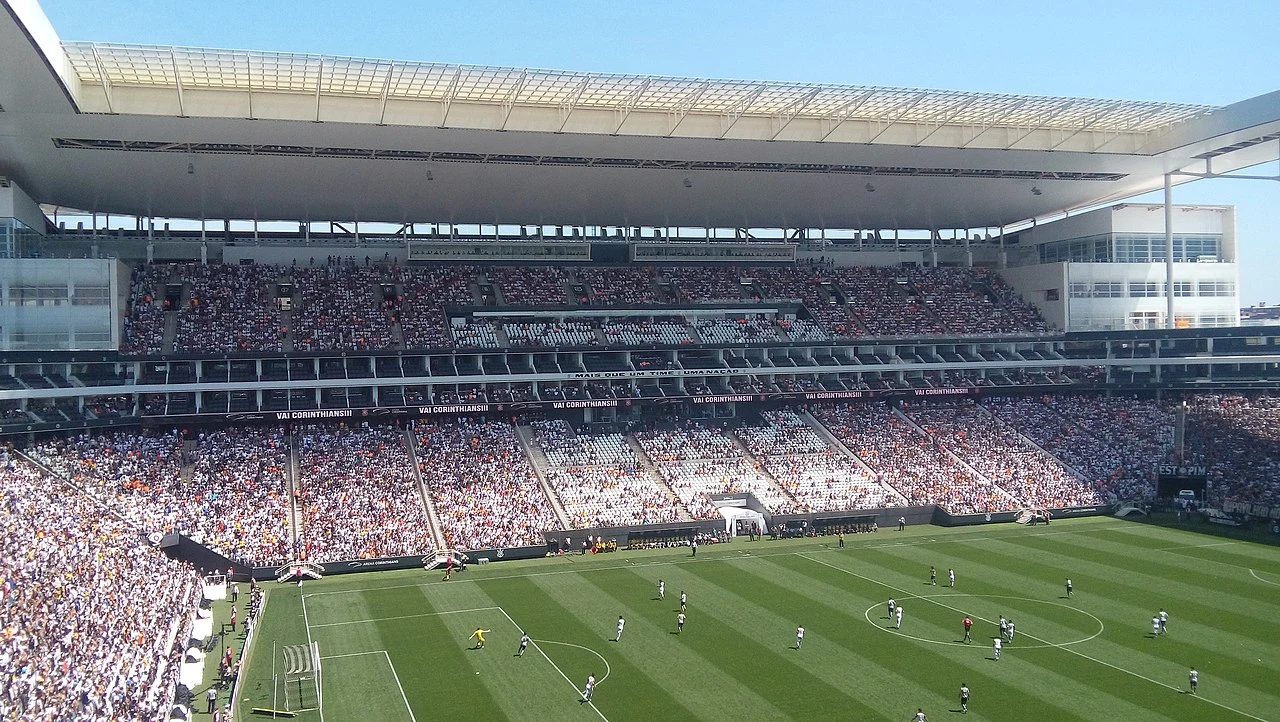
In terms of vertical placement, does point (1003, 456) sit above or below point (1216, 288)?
below

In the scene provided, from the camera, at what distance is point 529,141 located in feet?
169

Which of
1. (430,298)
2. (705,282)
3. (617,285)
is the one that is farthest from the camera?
(705,282)

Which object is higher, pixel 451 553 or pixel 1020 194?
pixel 1020 194

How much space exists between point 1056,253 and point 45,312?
211ft

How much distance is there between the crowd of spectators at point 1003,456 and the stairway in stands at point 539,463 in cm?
2378

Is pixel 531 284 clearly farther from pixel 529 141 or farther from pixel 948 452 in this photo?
pixel 948 452

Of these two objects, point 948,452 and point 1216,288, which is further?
point 1216,288

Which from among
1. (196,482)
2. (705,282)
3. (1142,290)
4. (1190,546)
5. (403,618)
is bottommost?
(403,618)

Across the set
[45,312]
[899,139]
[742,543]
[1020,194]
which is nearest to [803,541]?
[742,543]

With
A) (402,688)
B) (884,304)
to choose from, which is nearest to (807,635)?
(402,688)

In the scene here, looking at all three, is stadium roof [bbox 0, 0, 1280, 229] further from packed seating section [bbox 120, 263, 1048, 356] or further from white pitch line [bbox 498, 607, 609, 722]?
white pitch line [bbox 498, 607, 609, 722]

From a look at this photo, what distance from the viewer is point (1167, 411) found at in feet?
219

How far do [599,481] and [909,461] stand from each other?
18.2 metres

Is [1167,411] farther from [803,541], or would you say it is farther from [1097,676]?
[1097,676]
